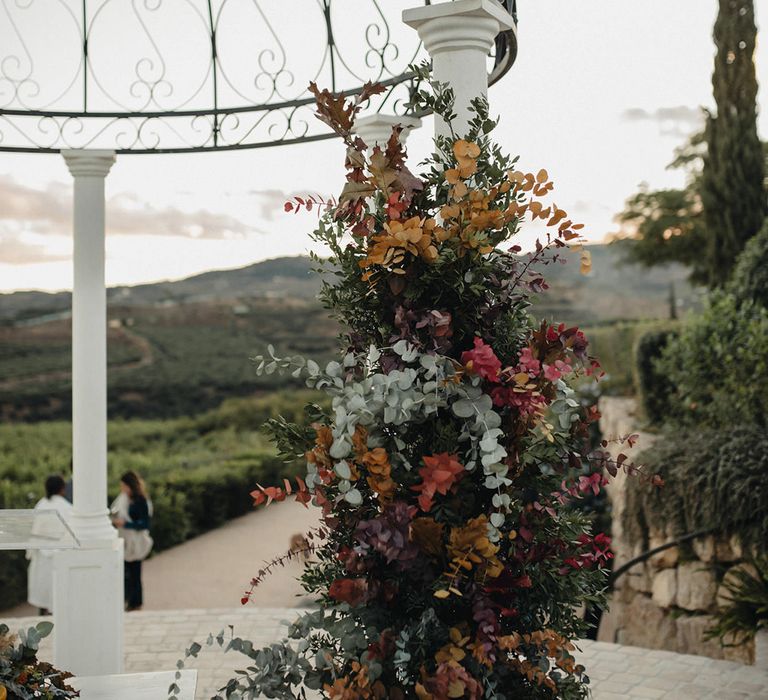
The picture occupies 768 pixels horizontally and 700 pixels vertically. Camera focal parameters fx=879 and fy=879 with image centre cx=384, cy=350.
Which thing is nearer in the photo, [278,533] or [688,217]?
[278,533]

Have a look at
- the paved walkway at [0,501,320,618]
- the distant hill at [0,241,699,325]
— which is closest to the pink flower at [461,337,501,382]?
the paved walkway at [0,501,320,618]

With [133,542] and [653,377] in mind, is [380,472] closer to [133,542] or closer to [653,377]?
[133,542]

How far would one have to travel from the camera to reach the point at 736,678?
5.79 meters

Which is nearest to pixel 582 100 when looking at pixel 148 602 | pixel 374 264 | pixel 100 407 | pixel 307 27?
pixel 307 27

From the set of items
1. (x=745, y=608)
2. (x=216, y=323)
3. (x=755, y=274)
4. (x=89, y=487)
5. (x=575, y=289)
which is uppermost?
(x=575, y=289)

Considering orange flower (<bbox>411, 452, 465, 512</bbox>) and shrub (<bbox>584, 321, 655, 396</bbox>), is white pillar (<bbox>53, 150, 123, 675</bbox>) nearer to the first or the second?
orange flower (<bbox>411, 452, 465, 512</bbox>)

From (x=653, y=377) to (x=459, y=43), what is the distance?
28.9 ft

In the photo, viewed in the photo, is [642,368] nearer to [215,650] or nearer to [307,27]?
[215,650]

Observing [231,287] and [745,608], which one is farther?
[231,287]

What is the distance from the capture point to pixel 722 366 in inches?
363

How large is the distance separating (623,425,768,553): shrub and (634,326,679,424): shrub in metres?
2.55

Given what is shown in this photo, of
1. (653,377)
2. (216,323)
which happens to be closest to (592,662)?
(653,377)

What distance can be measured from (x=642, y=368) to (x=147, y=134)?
7.27m

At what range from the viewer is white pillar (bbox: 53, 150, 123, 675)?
6043 millimetres
